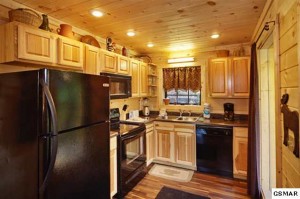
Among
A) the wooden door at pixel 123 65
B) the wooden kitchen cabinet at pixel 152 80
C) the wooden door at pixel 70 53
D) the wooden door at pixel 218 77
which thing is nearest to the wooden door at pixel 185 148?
the wooden door at pixel 218 77

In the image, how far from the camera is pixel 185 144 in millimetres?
3264

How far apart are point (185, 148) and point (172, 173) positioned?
1.66ft

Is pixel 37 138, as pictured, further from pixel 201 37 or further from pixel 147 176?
pixel 201 37

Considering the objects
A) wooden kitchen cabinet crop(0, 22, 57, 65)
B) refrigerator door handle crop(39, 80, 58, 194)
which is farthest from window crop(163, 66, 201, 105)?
refrigerator door handle crop(39, 80, 58, 194)

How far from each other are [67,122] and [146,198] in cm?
167

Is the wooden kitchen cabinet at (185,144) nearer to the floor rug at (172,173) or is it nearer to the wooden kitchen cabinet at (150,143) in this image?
the floor rug at (172,173)

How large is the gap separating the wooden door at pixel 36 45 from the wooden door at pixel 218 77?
2.68m

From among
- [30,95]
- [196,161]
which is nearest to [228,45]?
[196,161]

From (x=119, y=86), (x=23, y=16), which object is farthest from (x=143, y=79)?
(x=23, y=16)

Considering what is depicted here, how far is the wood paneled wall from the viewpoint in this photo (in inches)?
41.7

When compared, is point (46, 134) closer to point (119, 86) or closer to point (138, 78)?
point (119, 86)

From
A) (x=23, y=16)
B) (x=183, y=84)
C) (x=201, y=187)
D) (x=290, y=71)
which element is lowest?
(x=201, y=187)

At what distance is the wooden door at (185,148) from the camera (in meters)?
3.21

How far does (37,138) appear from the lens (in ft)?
4.06
